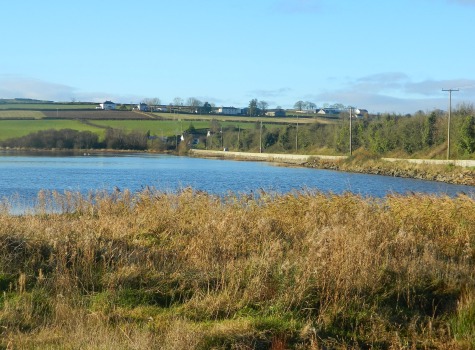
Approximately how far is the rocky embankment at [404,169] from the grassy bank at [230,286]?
46.1 metres

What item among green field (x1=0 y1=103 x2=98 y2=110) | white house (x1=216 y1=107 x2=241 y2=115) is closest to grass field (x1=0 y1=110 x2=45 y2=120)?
green field (x1=0 y1=103 x2=98 y2=110)

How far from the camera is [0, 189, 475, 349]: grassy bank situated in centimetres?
816

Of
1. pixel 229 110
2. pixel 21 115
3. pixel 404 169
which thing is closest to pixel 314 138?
pixel 404 169

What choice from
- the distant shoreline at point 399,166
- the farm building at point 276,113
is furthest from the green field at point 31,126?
the farm building at point 276,113

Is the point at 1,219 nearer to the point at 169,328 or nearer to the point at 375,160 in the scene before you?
the point at 169,328

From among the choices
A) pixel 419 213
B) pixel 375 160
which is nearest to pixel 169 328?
pixel 419 213

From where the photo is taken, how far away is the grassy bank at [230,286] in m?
8.16

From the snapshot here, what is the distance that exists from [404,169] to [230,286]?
61.9 metres

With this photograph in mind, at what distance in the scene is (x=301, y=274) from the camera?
966 cm

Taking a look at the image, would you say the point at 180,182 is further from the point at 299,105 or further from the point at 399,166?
the point at 299,105

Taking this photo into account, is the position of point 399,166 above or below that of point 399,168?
above

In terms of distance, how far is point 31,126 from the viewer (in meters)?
104

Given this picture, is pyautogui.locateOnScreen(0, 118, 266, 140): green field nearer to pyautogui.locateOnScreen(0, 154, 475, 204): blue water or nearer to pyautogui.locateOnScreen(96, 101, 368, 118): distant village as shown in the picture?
pyautogui.locateOnScreen(96, 101, 368, 118): distant village

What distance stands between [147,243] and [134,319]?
3.94 meters
